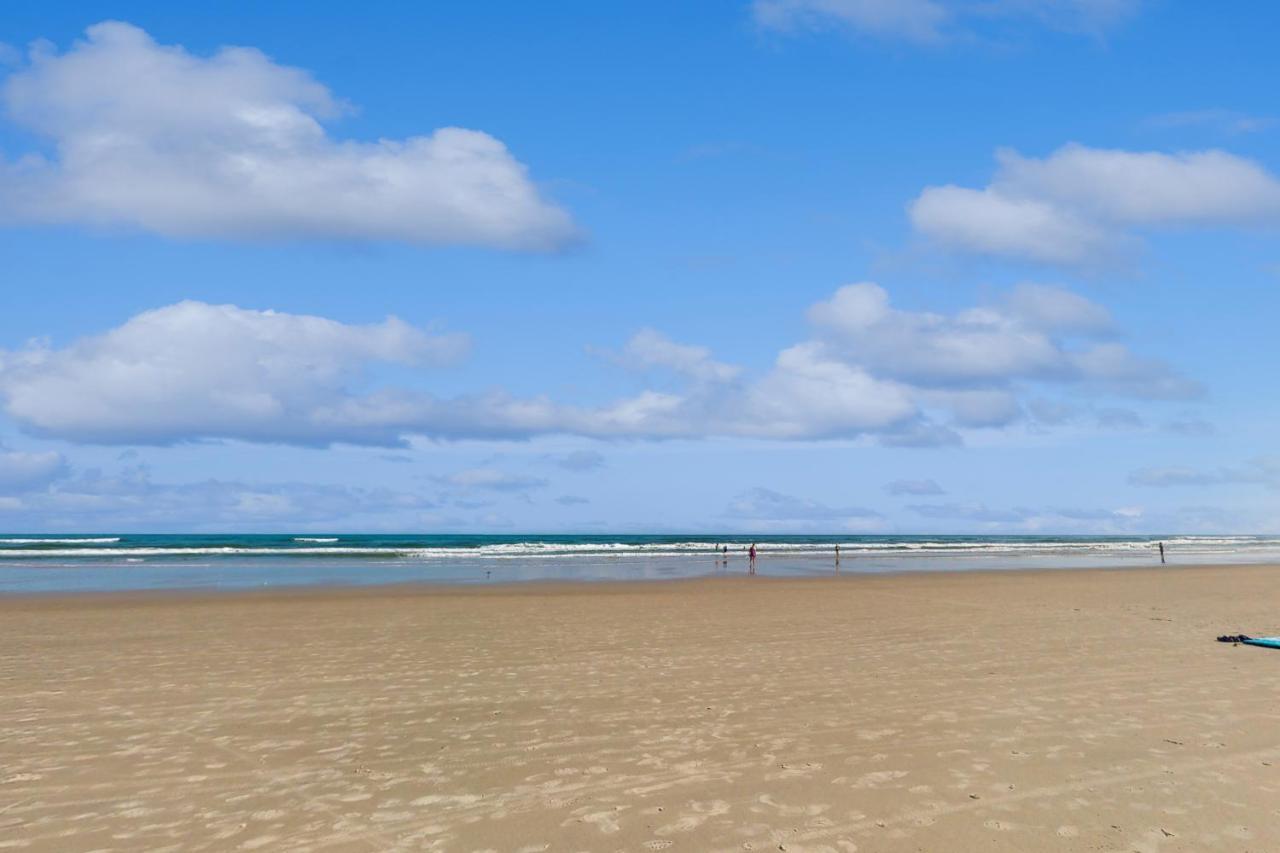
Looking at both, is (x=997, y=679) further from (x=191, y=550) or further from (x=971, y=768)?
(x=191, y=550)

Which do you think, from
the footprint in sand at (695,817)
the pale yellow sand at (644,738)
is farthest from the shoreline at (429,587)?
the footprint in sand at (695,817)

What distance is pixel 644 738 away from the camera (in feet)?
33.0

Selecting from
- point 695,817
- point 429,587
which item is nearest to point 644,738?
point 695,817

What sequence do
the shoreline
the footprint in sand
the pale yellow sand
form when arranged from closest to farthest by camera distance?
1. the footprint in sand
2. the pale yellow sand
3. the shoreline

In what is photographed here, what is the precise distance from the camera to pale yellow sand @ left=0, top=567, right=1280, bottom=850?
7.36m

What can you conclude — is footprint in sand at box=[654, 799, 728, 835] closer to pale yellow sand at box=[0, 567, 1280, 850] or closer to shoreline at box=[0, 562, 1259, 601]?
pale yellow sand at box=[0, 567, 1280, 850]

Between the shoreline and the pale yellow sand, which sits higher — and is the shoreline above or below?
above

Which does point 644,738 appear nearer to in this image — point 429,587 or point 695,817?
point 695,817

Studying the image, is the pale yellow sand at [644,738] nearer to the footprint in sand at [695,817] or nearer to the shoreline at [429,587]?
the footprint in sand at [695,817]

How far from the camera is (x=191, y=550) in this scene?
70.4m

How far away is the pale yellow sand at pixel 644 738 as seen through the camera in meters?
7.36

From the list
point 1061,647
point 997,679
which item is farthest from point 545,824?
point 1061,647

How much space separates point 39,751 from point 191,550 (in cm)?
6811

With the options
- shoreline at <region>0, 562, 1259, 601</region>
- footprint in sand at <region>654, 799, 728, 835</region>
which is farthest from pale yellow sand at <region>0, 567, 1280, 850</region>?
shoreline at <region>0, 562, 1259, 601</region>
